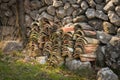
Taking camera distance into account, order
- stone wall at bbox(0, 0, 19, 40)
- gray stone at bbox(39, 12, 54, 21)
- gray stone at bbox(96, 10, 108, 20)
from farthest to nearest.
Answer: stone wall at bbox(0, 0, 19, 40)
gray stone at bbox(39, 12, 54, 21)
gray stone at bbox(96, 10, 108, 20)

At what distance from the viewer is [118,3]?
28.1ft


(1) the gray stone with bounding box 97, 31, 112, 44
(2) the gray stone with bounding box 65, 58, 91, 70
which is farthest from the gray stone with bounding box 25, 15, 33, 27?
(1) the gray stone with bounding box 97, 31, 112, 44

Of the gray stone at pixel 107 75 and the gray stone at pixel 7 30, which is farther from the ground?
the gray stone at pixel 7 30

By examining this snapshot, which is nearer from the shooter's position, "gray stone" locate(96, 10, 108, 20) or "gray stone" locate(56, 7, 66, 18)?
"gray stone" locate(96, 10, 108, 20)

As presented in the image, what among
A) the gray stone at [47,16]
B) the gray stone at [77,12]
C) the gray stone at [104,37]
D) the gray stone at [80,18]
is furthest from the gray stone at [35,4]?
the gray stone at [104,37]

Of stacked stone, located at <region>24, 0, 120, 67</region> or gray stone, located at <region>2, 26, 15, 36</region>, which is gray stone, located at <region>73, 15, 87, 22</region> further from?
gray stone, located at <region>2, 26, 15, 36</region>

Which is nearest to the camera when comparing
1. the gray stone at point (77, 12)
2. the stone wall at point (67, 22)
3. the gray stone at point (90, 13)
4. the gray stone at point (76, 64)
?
the gray stone at point (76, 64)

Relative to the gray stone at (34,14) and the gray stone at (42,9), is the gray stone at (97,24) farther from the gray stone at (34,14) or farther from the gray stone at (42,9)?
the gray stone at (34,14)

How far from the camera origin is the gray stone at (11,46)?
1043cm

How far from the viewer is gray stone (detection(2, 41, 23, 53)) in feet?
34.2

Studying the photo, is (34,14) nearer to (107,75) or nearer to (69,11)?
(69,11)

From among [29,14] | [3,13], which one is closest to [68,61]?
[29,14]

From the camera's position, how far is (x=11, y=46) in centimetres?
1055

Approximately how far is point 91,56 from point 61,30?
1431 mm
